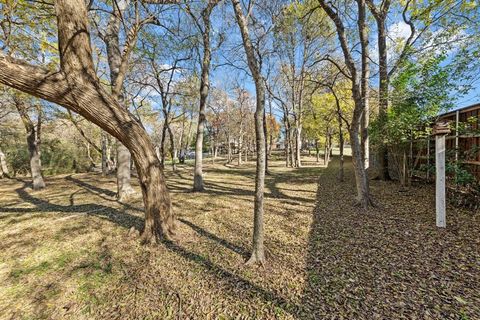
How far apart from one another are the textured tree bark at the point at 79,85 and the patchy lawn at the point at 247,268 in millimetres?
1211

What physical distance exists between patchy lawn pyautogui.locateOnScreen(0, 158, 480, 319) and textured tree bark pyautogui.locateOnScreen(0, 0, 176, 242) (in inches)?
47.7

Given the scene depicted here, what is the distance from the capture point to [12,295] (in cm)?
232

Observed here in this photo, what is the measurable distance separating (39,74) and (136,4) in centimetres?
220

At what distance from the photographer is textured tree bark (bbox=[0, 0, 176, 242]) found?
8.21 ft

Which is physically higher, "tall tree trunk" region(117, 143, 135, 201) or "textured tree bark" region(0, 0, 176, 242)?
"textured tree bark" region(0, 0, 176, 242)

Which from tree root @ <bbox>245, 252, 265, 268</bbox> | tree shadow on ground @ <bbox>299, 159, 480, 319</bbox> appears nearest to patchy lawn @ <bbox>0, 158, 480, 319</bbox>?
tree shadow on ground @ <bbox>299, 159, 480, 319</bbox>

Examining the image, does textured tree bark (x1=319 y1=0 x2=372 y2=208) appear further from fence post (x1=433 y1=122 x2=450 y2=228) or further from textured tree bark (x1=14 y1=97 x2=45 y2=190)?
textured tree bark (x1=14 y1=97 x2=45 y2=190)

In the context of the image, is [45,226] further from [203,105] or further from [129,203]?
[203,105]

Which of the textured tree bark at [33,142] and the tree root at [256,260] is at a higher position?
the textured tree bark at [33,142]

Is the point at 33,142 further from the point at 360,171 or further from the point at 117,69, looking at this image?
the point at 360,171

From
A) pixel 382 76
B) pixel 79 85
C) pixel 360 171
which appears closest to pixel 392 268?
pixel 360 171

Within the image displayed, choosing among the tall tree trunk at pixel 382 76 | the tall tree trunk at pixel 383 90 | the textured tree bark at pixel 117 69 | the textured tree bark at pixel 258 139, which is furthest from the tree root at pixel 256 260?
the tall tree trunk at pixel 383 90

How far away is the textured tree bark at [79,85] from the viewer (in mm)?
2502

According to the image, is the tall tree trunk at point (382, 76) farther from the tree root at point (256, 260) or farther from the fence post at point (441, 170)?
the tree root at point (256, 260)
